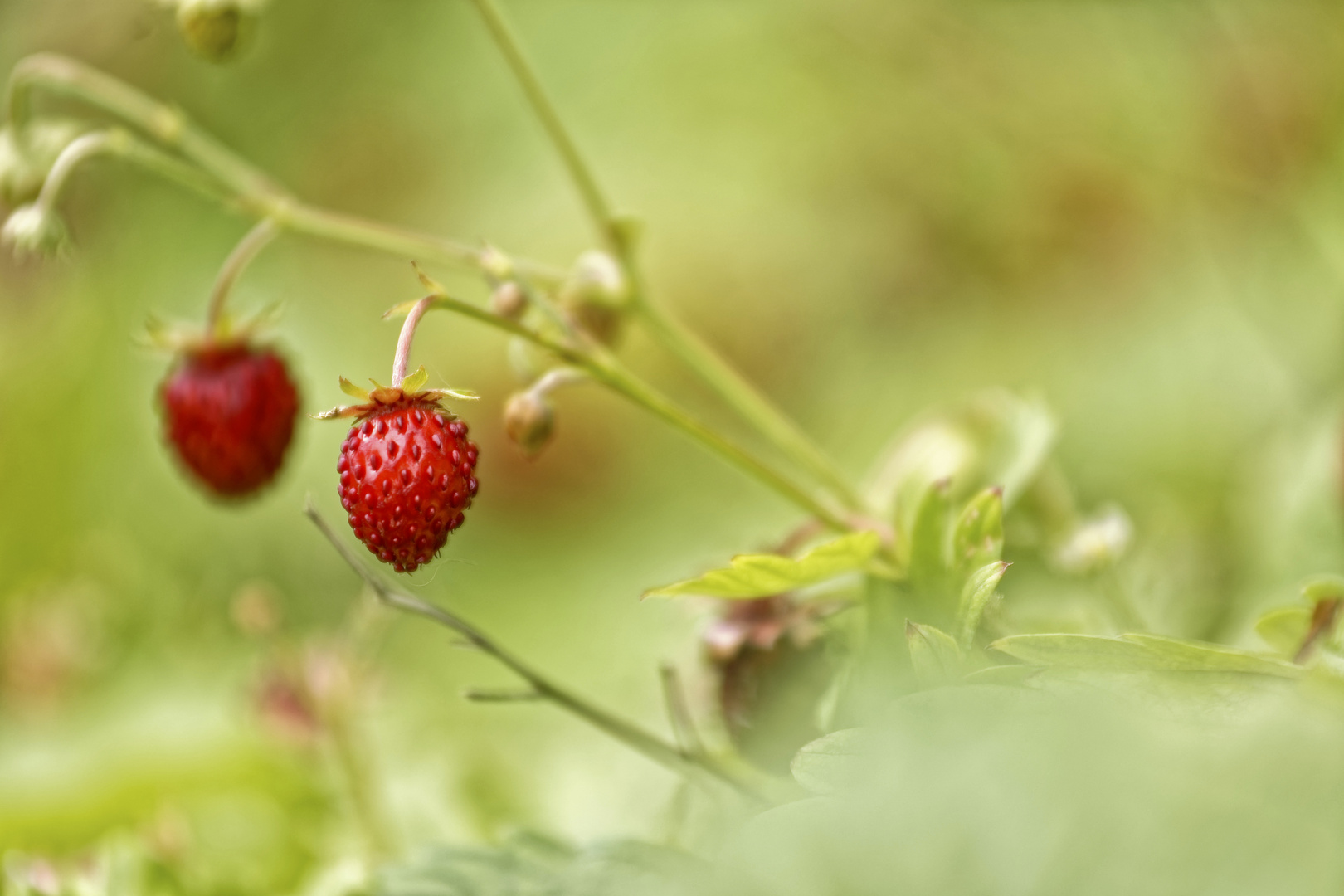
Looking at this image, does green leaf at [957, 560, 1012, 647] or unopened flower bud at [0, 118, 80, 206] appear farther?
unopened flower bud at [0, 118, 80, 206]

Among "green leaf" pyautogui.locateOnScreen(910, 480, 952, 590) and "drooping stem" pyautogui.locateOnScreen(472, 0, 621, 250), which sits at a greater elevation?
"drooping stem" pyautogui.locateOnScreen(472, 0, 621, 250)

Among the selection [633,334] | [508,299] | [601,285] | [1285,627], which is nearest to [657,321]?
[601,285]

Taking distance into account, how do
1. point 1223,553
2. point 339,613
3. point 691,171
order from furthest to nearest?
point 691,171
point 339,613
point 1223,553

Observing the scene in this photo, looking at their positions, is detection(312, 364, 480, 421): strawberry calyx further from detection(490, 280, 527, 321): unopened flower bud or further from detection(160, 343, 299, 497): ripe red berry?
detection(160, 343, 299, 497): ripe red berry

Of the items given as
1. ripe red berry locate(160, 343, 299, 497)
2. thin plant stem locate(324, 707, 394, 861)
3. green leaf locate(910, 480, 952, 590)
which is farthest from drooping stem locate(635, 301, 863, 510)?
thin plant stem locate(324, 707, 394, 861)

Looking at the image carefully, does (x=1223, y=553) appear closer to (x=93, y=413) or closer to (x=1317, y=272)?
(x=1317, y=272)

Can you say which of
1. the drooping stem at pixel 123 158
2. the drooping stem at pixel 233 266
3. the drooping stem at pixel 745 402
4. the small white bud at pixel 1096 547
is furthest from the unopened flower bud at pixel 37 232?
the small white bud at pixel 1096 547

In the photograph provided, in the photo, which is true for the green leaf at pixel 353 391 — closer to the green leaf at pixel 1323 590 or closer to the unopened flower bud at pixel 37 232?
the unopened flower bud at pixel 37 232

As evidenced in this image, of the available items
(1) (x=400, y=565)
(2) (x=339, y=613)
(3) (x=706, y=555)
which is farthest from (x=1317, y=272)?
(2) (x=339, y=613)
